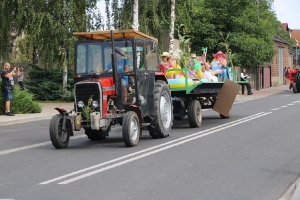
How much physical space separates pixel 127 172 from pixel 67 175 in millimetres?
928

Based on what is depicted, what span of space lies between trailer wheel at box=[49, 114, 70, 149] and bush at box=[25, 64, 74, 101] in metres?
17.4

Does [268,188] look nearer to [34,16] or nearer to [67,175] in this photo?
[67,175]

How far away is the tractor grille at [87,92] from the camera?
12.6 m

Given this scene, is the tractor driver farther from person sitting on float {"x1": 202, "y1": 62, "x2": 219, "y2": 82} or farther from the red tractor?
person sitting on float {"x1": 202, "y1": 62, "x2": 219, "y2": 82}

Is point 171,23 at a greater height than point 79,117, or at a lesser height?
greater

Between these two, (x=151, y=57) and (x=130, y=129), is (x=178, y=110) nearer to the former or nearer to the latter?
(x=151, y=57)

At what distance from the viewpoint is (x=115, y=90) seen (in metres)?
13.1

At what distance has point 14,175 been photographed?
32.0 feet

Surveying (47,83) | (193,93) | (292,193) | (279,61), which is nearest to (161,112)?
(193,93)

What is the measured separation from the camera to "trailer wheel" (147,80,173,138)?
14189 mm

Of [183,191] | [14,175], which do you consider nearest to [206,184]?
[183,191]

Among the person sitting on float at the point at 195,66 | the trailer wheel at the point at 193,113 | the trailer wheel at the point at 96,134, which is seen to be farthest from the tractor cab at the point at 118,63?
the person sitting on float at the point at 195,66

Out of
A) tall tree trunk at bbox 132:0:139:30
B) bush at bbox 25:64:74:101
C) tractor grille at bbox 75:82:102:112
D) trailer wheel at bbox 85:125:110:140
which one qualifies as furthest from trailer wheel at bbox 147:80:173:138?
bush at bbox 25:64:74:101

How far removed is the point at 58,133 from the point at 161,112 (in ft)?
9.36
